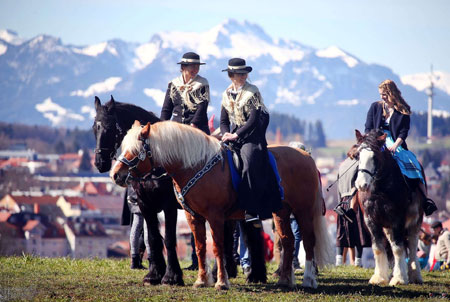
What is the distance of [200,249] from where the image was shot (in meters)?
12.6

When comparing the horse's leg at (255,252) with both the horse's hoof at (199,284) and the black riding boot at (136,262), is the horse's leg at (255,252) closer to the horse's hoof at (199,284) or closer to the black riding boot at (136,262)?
the horse's hoof at (199,284)

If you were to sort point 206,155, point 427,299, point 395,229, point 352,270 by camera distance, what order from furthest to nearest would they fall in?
1. point 352,270
2. point 395,229
3. point 206,155
4. point 427,299

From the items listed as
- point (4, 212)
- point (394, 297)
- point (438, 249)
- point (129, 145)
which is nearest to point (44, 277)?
point (129, 145)

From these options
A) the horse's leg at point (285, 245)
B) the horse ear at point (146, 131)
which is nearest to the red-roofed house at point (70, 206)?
the horse's leg at point (285, 245)

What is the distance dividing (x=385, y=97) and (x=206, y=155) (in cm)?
397

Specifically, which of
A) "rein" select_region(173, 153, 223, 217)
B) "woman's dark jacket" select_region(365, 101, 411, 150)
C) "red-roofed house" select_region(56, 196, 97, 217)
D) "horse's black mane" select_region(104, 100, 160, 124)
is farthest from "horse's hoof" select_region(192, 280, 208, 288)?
"red-roofed house" select_region(56, 196, 97, 217)

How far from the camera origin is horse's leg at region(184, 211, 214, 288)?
41.2ft

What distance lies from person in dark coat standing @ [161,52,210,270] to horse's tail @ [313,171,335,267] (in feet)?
8.03

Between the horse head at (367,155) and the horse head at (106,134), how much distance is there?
415cm

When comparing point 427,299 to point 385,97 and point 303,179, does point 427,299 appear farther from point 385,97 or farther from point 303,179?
point 385,97

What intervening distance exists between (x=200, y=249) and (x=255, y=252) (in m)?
1.58

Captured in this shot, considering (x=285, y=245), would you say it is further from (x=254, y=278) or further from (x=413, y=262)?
(x=413, y=262)

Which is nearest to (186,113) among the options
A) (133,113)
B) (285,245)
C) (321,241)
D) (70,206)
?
(133,113)

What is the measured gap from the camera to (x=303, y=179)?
13.6 metres
